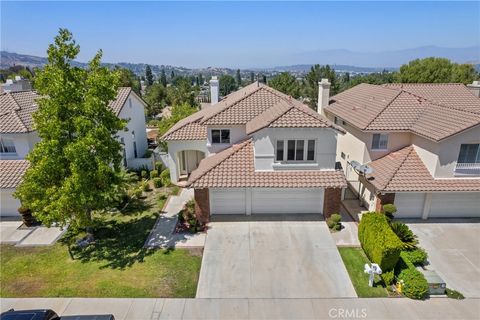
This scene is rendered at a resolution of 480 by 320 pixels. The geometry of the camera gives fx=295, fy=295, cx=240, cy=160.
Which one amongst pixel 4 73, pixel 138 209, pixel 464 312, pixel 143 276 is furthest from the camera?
pixel 4 73

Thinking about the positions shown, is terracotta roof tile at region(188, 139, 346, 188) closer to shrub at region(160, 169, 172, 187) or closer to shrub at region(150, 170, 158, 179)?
shrub at region(160, 169, 172, 187)

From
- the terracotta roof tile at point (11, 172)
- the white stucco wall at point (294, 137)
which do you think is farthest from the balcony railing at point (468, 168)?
the terracotta roof tile at point (11, 172)

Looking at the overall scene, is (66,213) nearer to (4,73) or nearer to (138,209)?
(138,209)

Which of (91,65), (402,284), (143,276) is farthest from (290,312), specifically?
(91,65)

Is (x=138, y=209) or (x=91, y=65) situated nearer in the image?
(x=91, y=65)

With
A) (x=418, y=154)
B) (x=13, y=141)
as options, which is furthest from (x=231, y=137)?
(x=13, y=141)

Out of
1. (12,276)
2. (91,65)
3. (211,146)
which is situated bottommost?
(12,276)

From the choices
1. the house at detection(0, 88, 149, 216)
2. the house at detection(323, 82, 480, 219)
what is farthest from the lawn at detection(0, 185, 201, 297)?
the house at detection(323, 82, 480, 219)
